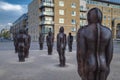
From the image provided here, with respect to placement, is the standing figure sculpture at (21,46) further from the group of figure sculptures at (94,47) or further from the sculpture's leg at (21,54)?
the group of figure sculptures at (94,47)

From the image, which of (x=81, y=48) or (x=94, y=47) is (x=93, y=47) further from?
(x=81, y=48)

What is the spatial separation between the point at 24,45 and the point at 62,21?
48582mm

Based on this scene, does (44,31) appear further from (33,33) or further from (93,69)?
(93,69)

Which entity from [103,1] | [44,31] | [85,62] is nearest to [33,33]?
[44,31]

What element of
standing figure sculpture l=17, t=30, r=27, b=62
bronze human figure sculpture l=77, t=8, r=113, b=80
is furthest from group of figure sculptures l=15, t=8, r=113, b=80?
standing figure sculpture l=17, t=30, r=27, b=62

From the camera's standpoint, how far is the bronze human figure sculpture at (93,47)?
9.49 feet

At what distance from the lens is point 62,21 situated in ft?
200

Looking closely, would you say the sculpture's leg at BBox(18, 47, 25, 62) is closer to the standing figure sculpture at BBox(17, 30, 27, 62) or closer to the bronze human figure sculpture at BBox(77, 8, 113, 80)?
the standing figure sculpture at BBox(17, 30, 27, 62)

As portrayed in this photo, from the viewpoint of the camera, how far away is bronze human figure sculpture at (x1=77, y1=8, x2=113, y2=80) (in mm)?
2893

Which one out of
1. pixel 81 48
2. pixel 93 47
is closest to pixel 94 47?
pixel 93 47

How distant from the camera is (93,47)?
2.92 metres

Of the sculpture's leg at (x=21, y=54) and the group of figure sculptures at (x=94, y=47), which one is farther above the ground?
the group of figure sculptures at (x=94, y=47)

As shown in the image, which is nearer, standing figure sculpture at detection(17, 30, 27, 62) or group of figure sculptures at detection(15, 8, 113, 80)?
group of figure sculptures at detection(15, 8, 113, 80)

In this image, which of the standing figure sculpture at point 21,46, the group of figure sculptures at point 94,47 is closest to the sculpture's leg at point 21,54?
the standing figure sculpture at point 21,46
